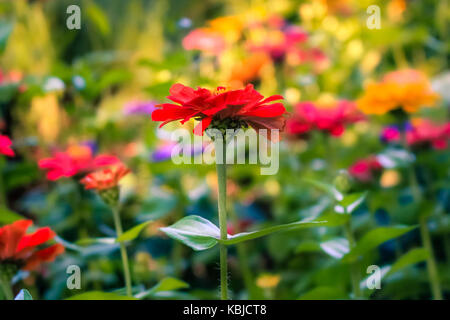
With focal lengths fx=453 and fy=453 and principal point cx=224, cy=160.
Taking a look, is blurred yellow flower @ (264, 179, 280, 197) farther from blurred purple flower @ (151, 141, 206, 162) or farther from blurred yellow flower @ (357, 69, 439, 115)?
blurred yellow flower @ (357, 69, 439, 115)

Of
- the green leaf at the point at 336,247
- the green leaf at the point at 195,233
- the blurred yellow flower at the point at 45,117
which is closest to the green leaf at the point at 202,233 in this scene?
the green leaf at the point at 195,233

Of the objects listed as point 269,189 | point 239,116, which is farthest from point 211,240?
point 269,189

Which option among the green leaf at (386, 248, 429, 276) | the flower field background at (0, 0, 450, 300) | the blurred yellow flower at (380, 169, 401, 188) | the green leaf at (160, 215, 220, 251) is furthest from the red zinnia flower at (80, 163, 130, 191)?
the blurred yellow flower at (380, 169, 401, 188)

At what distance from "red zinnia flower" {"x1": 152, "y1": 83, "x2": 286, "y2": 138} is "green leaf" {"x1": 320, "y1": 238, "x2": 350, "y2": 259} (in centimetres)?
17

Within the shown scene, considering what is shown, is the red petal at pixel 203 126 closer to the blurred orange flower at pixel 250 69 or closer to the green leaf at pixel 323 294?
the green leaf at pixel 323 294

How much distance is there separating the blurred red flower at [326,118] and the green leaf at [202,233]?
340 mm

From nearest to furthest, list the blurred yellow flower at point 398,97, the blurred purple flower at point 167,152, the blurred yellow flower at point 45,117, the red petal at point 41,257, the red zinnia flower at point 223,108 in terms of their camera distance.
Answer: the red zinnia flower at point 223,108
the red petal at point 41,257
the blurred yellow flower at point 398,97
the blurred purple flower at point 167,152
the blurred yellow flower at point 45,117

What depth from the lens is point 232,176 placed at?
2.88 feet

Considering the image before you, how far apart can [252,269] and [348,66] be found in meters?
0.54

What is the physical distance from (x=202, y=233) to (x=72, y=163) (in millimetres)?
253

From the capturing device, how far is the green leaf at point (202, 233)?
1.05 feet

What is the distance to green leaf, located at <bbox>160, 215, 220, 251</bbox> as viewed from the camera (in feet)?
1.08

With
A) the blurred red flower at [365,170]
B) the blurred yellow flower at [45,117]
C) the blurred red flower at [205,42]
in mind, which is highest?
the blurred red flower at [205,42]

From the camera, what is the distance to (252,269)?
34.2 inches
